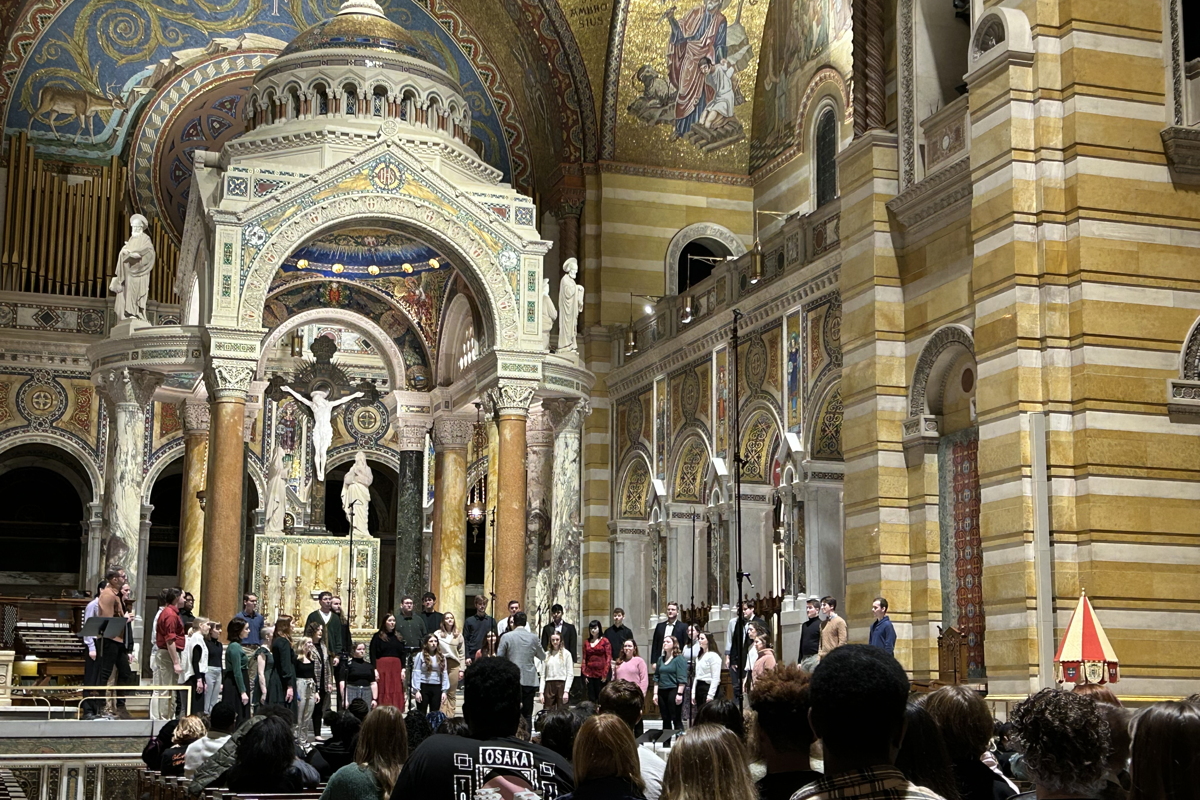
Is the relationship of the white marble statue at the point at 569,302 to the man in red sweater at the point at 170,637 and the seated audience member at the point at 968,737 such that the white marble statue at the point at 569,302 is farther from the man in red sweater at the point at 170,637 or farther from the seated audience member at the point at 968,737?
the seated audience member at the point at 968,737

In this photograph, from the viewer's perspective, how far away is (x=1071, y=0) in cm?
1465

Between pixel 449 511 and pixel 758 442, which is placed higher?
pixel 758 442

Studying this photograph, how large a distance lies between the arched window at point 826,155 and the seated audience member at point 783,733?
23123 millimetres

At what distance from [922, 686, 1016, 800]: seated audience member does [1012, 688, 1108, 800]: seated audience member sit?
1176 millimetres

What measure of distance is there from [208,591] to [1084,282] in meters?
12.8

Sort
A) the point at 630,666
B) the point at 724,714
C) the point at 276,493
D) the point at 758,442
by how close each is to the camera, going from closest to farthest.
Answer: the point at 724,714, the point at 630,666, the point at 758,442, the point at 276,493

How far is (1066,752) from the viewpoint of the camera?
3.70 m

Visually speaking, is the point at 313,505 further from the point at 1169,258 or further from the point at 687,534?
the point at 1169,258

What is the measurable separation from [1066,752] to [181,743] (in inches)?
291

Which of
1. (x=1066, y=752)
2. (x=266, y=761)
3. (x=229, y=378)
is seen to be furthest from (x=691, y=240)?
(x=1066, y=752)

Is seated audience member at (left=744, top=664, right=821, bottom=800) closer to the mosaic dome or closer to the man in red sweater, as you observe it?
the man in red sweater

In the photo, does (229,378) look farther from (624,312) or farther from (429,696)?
(624,312)

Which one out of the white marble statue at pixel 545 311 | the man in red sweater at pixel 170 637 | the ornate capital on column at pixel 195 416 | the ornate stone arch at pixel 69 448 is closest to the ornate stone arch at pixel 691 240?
the white marble statue at pixel 545 311

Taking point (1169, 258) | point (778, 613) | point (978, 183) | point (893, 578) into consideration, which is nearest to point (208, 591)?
point (778, 613)
